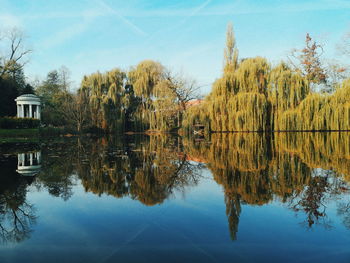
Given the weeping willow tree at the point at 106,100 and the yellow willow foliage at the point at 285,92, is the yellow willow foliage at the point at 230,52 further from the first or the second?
the weeping willow tree at the point at 106,100

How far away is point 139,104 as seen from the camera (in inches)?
1336

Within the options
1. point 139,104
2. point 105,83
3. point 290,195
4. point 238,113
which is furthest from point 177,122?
point 290,195

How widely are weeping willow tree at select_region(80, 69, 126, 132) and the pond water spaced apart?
26.1 metres

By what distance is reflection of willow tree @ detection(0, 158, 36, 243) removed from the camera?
3.15 meters

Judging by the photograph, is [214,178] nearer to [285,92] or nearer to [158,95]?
[285,92]

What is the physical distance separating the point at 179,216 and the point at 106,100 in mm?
29861

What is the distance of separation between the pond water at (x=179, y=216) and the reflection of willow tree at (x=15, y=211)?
0.01m

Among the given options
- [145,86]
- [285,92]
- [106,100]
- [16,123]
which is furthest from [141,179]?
[106,100]

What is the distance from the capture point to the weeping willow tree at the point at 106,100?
105 feet

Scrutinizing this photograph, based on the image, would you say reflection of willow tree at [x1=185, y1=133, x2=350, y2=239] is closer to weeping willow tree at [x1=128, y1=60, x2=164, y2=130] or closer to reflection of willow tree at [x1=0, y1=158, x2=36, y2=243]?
reflection of willow tree at [x1=0, y1=158, x2=36, y2=243]

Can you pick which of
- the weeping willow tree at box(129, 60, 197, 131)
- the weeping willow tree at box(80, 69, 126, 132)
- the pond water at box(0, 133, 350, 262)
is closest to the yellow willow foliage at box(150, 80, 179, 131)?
the weeping willow tree at box(129, 60, 197, 131)

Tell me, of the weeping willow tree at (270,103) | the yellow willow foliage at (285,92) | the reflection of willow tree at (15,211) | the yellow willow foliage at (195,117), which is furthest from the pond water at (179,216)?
the yellow willow foliage at (195,117)

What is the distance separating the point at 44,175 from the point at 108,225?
3893 millimetres

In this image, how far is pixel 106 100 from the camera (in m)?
32.0
